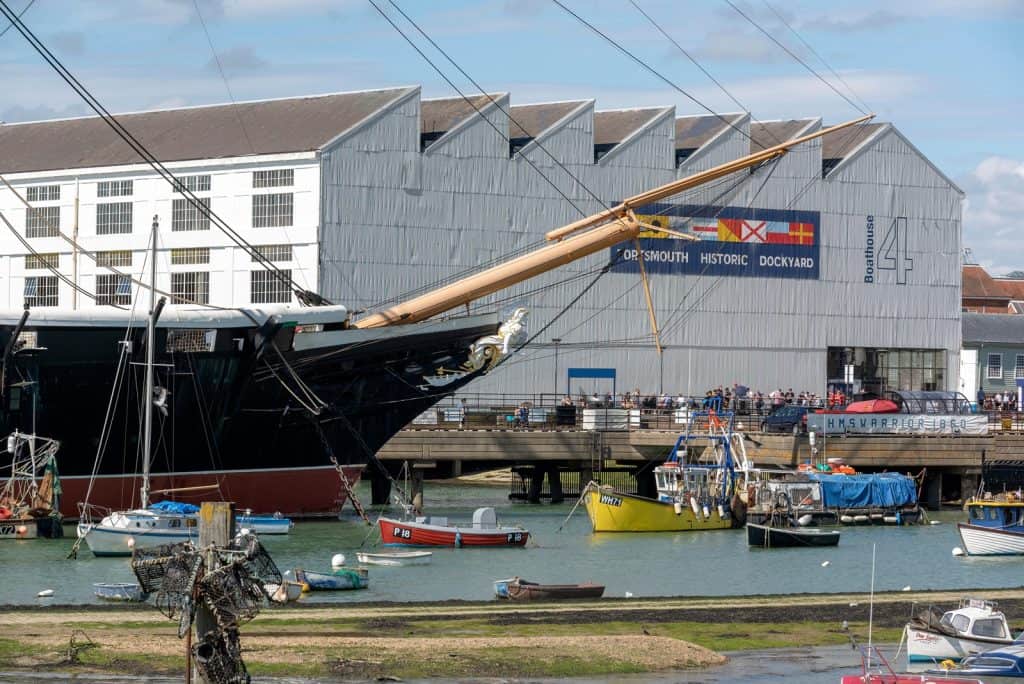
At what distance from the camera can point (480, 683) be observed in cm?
2138

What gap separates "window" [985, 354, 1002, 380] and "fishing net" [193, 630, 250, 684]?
266ft

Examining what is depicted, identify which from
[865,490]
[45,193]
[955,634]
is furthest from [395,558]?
[45,193]

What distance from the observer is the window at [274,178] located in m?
65.1

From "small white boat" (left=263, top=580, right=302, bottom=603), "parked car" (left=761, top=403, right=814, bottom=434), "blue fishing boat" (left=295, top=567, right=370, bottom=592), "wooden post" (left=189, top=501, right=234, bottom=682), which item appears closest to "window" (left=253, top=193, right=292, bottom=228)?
"parked car" (left=761, top=403, right=814, bottom=434)

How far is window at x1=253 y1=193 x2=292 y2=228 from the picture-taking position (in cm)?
6519

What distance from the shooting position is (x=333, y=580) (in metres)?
32.4

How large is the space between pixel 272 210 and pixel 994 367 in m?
45.9

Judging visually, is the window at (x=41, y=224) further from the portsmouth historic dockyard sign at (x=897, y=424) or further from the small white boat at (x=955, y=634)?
the small white boat at (x=955, y=634)

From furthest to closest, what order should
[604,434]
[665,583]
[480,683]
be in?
[604,434], [665,583], [480,683]

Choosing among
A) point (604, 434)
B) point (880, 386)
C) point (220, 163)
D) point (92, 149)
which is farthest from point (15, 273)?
point (880, 386)

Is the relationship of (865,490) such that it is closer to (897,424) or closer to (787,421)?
(787,421)

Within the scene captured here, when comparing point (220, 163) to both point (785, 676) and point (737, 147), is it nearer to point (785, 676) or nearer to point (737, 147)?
point (737, 147)

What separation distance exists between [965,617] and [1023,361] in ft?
239

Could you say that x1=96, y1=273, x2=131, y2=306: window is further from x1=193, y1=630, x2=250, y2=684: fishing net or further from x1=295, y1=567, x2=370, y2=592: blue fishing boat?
x1=193, y1=630, x2=250, y2=684: fishing net
